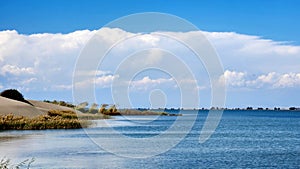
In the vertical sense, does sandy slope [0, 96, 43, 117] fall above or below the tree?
below

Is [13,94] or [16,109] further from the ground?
[13,94]

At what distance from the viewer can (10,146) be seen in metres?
40.8

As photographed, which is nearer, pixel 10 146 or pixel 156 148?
pixel 10 146

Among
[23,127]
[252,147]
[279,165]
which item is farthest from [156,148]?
[23,127]

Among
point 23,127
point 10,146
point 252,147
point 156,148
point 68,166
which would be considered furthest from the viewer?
point 23,127

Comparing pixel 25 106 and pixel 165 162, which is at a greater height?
pixel 25 106

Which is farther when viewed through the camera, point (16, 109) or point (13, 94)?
point (13, 94)

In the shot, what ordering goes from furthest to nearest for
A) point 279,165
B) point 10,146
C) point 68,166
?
point 10,146, point 279,165, point 68,166

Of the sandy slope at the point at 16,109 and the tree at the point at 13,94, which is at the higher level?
the tree at the point at 13,94

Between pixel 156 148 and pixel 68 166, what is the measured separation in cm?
1441

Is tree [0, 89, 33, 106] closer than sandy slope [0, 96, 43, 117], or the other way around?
sandy slope [0, 96, 43, 117]

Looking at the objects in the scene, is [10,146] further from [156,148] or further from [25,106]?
[25,106]

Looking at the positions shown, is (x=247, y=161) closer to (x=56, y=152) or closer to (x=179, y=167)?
(x=179, y=167)

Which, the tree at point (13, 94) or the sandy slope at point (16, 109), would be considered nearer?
the sandy slope at point (16, 109)
